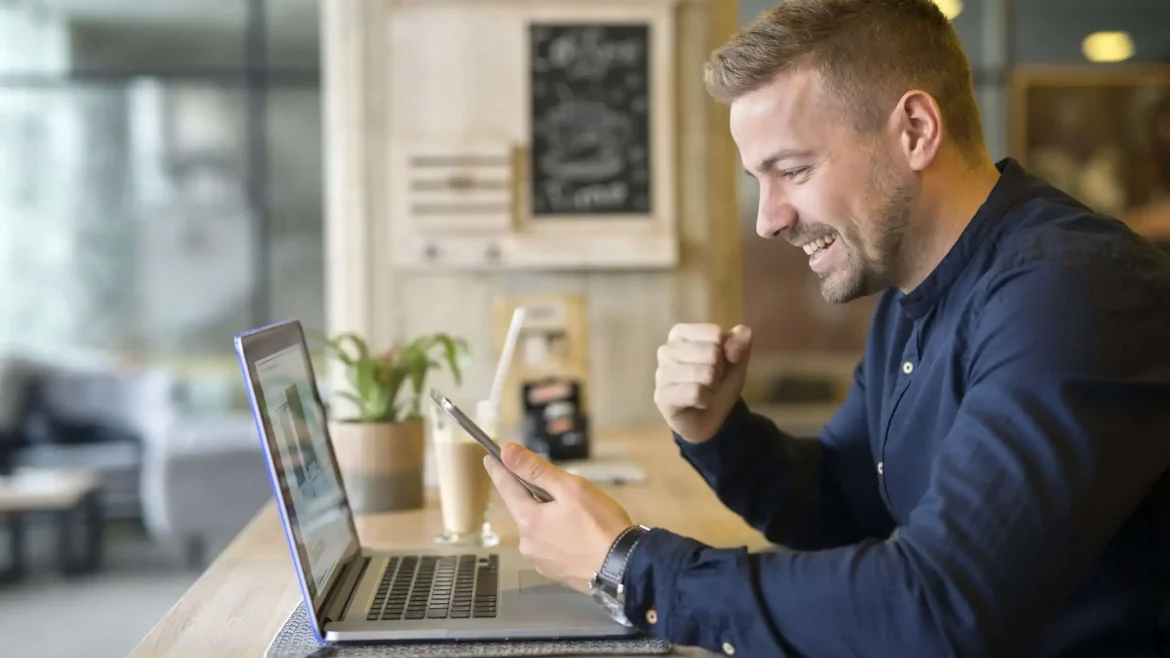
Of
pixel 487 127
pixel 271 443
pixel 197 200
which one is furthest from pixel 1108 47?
pixel 271 443

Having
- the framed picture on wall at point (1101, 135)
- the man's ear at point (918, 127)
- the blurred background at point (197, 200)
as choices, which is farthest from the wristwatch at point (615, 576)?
the framed picture on wall at point (1101, 135)

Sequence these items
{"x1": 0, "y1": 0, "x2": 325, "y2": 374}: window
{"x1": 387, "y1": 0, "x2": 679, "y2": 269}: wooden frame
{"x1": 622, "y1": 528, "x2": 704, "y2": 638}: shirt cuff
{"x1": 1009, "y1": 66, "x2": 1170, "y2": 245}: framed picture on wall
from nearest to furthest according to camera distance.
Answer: {"x1": 622, "y1": 528, "x2": 704, "y2": 638}: shirt cuff < {"x1": 387, "y1": 0, "x2": 679, "y2": 269}: wooden frame < {"x1": 1009, "y1": 66, "x2": 1170, "y2": 245}: framed picture on wall < {"x1": 0, "y1": 0, "x2": 325, "y2": 374}: window

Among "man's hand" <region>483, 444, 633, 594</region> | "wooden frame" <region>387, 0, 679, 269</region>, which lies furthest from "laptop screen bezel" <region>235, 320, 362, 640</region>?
"wooden frame" <region>387, 0, 679, 269</region>

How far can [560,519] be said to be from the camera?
3.43 ft

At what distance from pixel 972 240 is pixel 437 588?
64 cm

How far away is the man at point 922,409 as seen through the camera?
889 millimetres

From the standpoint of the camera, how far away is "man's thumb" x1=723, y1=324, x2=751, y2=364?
1.28 metres

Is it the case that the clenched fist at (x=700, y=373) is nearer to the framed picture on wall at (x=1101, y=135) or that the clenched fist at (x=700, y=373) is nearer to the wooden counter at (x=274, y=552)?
the wooden counter at (x=274, y=552)

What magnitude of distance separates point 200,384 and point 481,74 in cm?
433

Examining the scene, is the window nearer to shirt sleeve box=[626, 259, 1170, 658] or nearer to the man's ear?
the man's ear

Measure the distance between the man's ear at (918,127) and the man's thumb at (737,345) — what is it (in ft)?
0.82

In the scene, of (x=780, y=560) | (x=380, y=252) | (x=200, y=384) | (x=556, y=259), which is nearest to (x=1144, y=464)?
(x=780, y=560)

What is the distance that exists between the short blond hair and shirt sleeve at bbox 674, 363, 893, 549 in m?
0.39

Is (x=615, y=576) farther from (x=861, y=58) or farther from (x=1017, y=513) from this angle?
(x=861, y=58)
